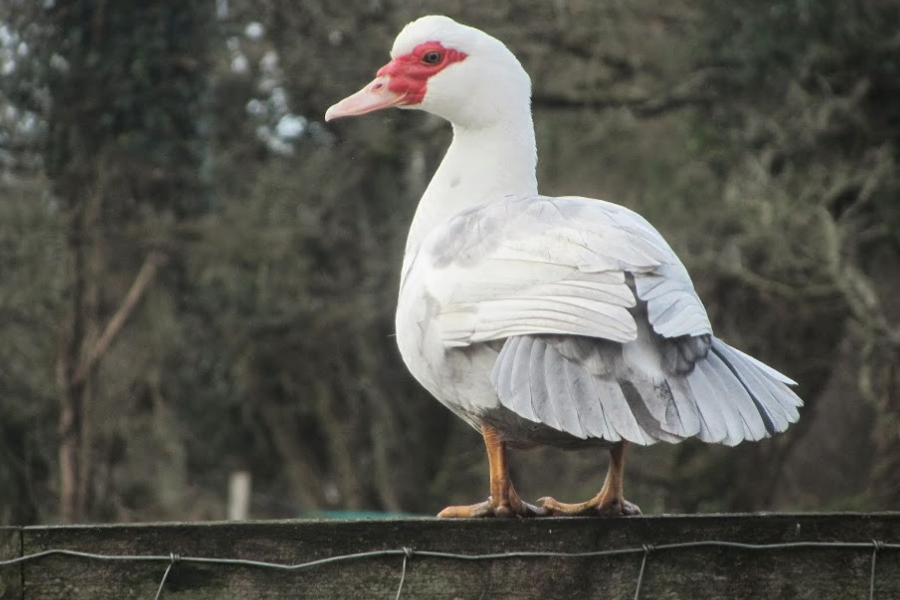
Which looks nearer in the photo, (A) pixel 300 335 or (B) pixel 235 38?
(B) pixel 235 38

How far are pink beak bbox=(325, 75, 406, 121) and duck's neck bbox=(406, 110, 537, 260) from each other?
389 millimetres

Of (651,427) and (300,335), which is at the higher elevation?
(651,427)

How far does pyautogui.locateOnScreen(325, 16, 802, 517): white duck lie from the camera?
9.94 feet

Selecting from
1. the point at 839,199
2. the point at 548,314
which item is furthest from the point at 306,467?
the point at 548,314

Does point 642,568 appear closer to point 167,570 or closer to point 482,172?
point 167,570

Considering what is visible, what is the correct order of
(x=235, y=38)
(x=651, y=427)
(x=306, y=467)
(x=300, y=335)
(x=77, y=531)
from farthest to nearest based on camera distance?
(x=306, y=467), (x=300, y=335), (x=235, y=38), (x=651, y=427), (x=77, y=531)

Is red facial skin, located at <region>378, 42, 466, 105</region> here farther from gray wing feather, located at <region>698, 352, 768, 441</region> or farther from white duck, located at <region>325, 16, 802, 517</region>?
gray wing feather, located at <region>698, 352, 768, 441</region>

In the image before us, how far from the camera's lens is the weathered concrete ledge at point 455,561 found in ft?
8.64

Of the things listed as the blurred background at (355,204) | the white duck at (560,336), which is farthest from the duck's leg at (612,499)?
the blurred background at (355,204)

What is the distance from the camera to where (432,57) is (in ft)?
14.9

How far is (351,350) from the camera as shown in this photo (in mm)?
15805

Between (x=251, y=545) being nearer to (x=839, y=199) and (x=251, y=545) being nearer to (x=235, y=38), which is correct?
(x=839, y=199)

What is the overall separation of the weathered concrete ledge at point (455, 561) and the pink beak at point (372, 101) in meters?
2.27

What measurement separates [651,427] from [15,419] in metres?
9.90
